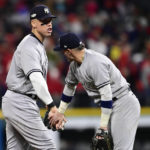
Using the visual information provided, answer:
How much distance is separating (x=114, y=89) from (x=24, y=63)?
123 centimetres

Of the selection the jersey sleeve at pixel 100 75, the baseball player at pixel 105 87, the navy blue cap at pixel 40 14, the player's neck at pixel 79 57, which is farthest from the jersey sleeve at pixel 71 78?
the navy blue cap at pixel 40 14

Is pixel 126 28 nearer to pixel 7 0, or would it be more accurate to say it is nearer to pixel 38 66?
pixel 7 0

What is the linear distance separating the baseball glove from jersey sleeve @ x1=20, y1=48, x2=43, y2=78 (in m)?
1.08

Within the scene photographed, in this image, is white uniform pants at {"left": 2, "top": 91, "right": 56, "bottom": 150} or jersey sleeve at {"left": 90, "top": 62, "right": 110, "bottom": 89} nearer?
white uniform pants at {"left": 2, "top": 91, "right": 56, "bottom": 150}

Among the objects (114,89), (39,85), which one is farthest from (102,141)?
(39,85)

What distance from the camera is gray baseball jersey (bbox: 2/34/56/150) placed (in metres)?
6.03

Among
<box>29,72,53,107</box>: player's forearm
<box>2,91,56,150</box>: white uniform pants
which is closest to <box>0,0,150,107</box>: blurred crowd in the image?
<box>2,91,56,150</box>: white uniform pants

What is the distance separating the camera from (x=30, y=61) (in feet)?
19.3

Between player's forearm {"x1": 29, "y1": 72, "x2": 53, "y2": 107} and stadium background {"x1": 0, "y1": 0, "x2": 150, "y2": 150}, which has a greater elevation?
player's forearm {"x1": 29, "y1": 72, "x2": 53, "y2": 107}

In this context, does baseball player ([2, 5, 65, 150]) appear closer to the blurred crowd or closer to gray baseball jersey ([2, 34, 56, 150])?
gray baseball jersey ([2, 34, 56, 150])

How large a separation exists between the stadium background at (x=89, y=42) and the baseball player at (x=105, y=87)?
8.03ft

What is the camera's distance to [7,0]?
13875 millimetres

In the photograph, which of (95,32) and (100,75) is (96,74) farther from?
(95,32)

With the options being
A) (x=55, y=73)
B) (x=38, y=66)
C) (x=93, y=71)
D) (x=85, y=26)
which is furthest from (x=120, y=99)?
(x=85, y=26)
